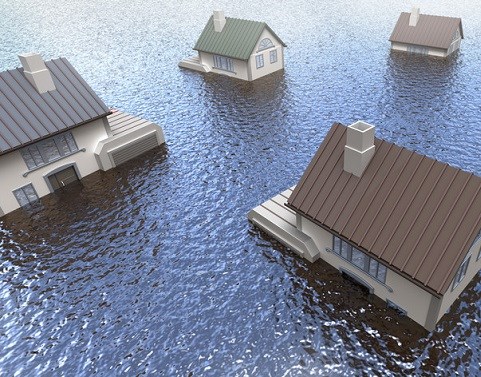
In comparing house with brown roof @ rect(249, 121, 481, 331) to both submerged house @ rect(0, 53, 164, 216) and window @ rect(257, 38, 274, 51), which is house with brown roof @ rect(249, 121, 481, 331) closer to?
submerged house @ rect(0, 53, 164, 216)

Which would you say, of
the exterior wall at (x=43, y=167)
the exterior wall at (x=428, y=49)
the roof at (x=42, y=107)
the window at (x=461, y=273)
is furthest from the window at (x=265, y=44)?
the window at (x=461, y=273)

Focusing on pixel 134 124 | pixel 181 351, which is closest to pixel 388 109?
pixel 134 124

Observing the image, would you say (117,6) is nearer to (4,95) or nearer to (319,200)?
(4,95)

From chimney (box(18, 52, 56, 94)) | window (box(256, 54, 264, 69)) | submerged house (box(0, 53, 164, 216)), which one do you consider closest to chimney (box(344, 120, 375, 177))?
submerged house (box(0, 53, 164, 216))

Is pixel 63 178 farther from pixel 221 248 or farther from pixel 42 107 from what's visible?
pixel 221 248

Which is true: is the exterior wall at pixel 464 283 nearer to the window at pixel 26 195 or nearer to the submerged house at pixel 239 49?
the window at pixel 26 195
